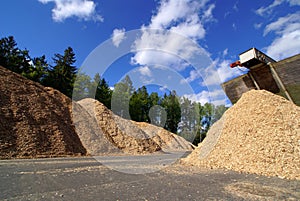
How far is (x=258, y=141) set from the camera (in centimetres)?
495

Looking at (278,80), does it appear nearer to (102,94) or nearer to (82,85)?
(102,94)

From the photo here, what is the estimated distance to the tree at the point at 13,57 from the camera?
2225cm

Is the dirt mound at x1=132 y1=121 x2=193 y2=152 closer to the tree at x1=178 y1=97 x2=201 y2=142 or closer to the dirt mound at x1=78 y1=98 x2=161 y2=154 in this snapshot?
the dirt mound at x1=78 y1=98 x2=161 y2=154

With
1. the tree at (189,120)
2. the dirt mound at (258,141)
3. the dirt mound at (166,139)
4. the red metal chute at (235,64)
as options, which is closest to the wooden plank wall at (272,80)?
the red metal chute at (235,64)

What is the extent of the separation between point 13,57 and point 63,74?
23.1 ft

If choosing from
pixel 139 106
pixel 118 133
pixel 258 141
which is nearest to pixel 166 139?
pixel 139 106

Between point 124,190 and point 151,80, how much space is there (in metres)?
6.70

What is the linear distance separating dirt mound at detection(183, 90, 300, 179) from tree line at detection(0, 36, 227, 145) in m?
17.2

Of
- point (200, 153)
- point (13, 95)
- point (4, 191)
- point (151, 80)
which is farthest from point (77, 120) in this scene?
point (4, 191)

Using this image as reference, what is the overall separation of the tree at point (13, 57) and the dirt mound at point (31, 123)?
473 inches

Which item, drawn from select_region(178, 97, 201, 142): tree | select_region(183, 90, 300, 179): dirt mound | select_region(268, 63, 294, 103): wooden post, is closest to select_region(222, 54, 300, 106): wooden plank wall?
select_region(268, 63, 294, 103): wooden post

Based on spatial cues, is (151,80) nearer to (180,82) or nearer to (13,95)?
(180,82)

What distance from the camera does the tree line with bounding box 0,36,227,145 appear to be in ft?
79.9

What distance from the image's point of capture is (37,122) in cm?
1012
